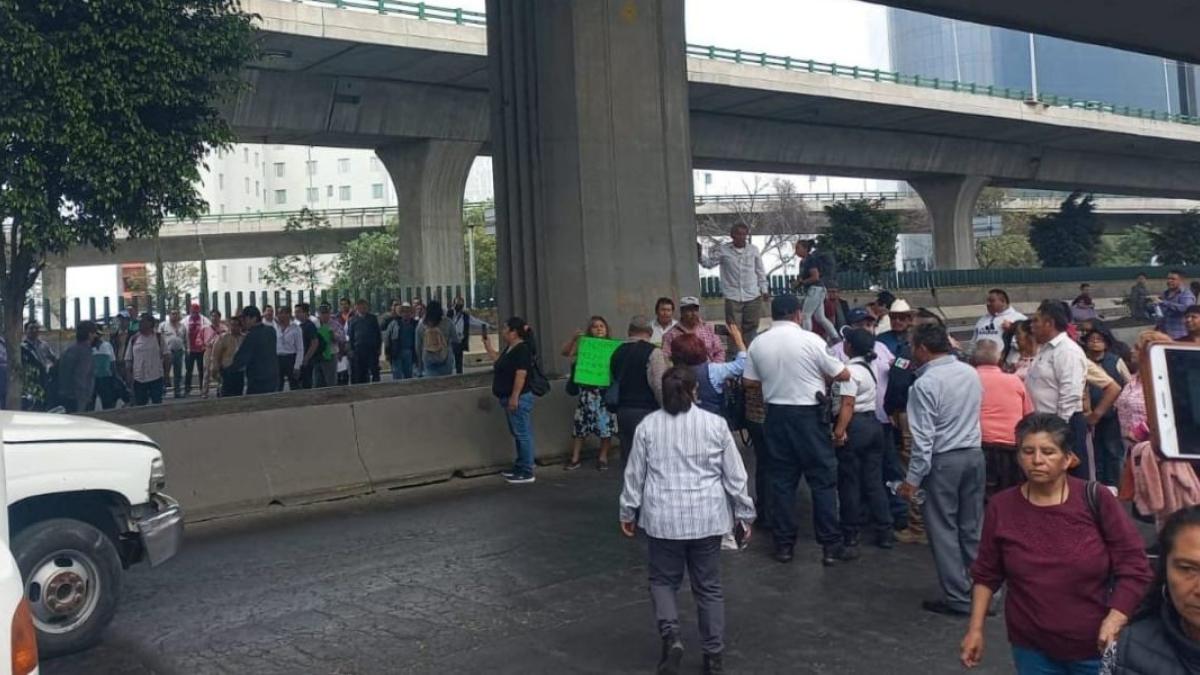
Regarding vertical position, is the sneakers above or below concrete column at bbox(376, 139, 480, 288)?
below

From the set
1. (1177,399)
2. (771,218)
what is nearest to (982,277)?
(771,218)

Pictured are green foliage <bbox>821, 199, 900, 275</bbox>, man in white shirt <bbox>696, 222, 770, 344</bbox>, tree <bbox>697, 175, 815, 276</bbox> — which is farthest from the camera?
tree <bbox>697, 175, 815, 276</bbox>

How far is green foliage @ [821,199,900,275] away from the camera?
43.0 m

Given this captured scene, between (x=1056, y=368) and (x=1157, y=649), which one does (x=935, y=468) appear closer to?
(x=1056, y=368)

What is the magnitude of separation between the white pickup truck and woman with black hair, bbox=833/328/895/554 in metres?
4.74

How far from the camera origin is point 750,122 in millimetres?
39562

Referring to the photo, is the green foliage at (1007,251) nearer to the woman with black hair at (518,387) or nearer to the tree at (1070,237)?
the tree at (1070,237)

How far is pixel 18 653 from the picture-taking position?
11.0 feet

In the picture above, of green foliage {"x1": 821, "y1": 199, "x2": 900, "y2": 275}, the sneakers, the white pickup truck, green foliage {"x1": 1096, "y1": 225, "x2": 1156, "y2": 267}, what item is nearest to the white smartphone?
the white pickup truck

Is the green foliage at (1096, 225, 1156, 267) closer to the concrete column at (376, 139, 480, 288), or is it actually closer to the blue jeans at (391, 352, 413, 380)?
the concrete column at (376, 139, 480, 288)

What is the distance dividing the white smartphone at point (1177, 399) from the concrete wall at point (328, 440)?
8.91 meters

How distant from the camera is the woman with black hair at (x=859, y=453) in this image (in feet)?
27.3

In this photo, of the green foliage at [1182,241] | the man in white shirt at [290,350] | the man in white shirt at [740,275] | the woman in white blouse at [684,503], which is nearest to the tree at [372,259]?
the green foliage at [1182,241]

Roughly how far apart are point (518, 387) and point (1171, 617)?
910cm
